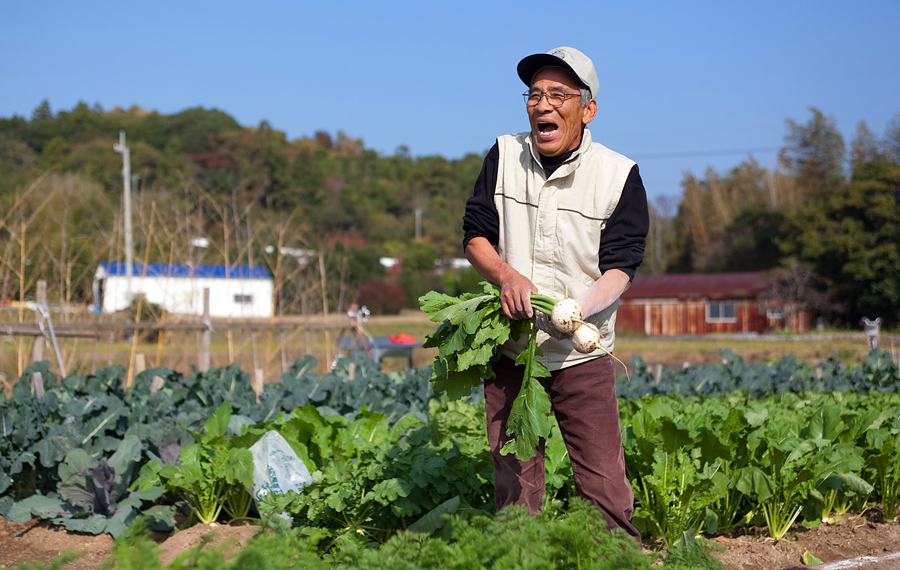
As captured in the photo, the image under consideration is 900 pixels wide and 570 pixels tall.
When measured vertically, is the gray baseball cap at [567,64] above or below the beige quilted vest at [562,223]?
above

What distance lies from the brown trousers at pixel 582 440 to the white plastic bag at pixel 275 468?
4.72ft

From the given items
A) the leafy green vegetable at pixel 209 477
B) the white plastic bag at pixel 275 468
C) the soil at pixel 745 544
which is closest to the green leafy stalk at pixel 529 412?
the soil at pixel 745 544

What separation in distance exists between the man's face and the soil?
7.11ft

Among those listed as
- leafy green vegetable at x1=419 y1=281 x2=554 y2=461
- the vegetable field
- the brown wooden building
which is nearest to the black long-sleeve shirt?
leafy green vegetable at x1=419 y1=281 x2=554 y2=461

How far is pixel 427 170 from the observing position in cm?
9600

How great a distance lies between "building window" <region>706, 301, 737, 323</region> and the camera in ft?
141

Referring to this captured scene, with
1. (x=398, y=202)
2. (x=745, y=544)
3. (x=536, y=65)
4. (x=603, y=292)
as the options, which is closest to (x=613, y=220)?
(x=603, y=292)

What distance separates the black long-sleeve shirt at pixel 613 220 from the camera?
3010 millimetres

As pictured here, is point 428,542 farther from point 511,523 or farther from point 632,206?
point 632,206

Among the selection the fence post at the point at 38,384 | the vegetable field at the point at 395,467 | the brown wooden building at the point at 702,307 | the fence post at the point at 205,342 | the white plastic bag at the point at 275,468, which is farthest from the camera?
the brown wooden building at the point at 702,307

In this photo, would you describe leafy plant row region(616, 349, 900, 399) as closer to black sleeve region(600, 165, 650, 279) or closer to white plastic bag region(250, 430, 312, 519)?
white plastic bag region(250, 430, 312, 519)

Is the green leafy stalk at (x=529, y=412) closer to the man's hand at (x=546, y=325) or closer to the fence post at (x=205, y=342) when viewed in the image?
the man's hand at (x=546, y=325)

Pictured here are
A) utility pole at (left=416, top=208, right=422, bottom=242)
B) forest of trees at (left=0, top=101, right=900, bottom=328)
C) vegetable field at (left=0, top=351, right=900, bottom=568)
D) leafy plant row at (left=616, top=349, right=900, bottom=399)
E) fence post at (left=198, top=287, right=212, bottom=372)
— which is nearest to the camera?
vegetable field at (left=0, top=351, right=900, bottom=568)

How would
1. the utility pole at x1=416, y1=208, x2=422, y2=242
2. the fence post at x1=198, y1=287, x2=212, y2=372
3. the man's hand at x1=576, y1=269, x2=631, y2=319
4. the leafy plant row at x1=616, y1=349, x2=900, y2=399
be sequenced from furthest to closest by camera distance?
the utility pole at x1=416, y1=208, x2=422, y2=242 < the fence post at x1=198, y1=287, x2=212, y2=372 < the leafy plant row at x1=616, y1=349, x2=900, y2=399 < the man's hand at x1=576, y1=269, x2=631, y2=319
